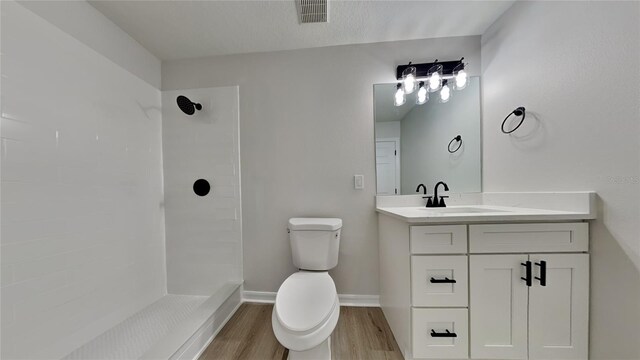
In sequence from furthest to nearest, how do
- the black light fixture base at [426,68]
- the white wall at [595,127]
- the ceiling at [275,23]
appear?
the black light fixture base at [426,68], the ceiling at [275,23], the white wall at [595,127]

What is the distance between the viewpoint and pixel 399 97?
1547 mm

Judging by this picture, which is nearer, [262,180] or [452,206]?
[452,206]

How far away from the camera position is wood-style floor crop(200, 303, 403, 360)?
117 cm

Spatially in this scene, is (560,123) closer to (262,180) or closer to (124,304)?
(262,180)

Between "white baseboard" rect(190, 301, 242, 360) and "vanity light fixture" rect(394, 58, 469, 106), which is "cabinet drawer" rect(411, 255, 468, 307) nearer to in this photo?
"vanity light fixture" rect(394, 58, 469, 106)

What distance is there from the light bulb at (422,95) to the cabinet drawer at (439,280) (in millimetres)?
1140

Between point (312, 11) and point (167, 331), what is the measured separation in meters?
2.33

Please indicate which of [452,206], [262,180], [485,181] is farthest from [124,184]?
[485,181]

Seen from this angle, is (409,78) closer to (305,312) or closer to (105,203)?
(305,312)

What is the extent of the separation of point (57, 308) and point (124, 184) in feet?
2.49

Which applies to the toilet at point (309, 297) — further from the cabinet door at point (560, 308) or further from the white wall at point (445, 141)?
the cabinet door at point (560, 308)

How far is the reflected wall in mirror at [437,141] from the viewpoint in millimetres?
1541

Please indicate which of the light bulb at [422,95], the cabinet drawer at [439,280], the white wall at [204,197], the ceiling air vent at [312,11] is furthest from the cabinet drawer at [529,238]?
the white wall at [204,197]

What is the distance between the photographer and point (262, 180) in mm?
1674
